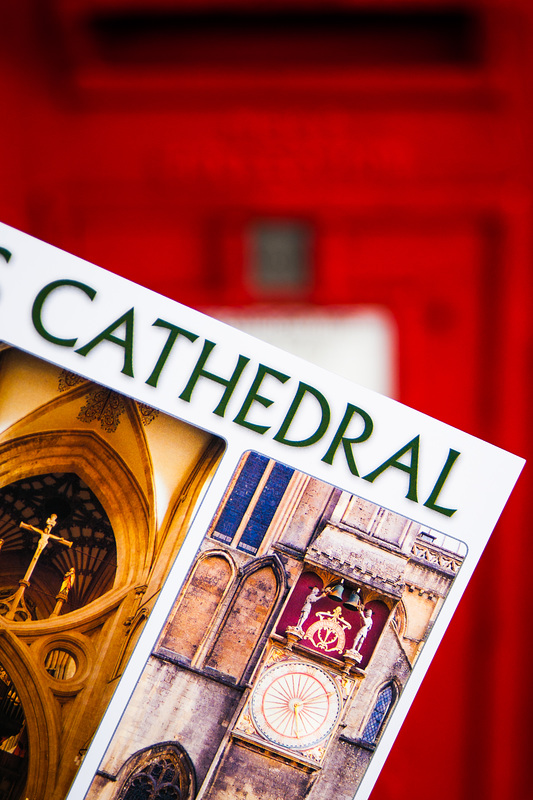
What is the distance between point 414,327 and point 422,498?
714 mm

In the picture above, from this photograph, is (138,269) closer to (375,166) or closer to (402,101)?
(375,166)

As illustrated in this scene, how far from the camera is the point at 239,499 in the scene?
0.79 meters

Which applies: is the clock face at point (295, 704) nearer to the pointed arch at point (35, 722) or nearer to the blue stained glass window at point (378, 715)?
the blue stained glass window at point (378, 715)

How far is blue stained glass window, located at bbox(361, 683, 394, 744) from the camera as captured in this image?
2.60 ft

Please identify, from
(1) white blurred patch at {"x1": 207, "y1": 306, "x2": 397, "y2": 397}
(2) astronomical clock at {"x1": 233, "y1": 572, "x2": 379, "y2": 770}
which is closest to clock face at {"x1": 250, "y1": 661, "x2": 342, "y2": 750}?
(2) astronomical clock at {"x1": 233, "y1": 572, "x2": 379, "y2": 770}

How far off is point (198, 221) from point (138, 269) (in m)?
0.15

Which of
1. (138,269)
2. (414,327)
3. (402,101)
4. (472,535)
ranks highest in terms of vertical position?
(402,101)

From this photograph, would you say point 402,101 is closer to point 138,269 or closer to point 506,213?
point 506,213

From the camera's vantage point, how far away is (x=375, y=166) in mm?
1418

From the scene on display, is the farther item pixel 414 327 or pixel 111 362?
pixel 414 327

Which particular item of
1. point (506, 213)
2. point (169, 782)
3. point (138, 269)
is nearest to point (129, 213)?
point (138, 269)

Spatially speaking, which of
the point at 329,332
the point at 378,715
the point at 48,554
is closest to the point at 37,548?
the point at 48,554

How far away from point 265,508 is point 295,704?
0.21 m

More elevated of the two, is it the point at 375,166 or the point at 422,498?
the point at 375,166
